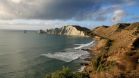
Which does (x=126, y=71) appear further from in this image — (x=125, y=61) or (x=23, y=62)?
Result: (x=23, y=62)

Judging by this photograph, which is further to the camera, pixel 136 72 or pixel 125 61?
pixel 125 61

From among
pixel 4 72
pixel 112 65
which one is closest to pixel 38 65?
pixel 4 72

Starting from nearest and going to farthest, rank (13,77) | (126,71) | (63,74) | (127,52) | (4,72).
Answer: (63,74), (126,71), (127,52), (13,77), (4,72)

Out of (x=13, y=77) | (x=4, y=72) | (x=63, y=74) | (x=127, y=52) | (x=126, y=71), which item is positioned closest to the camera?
(x=63, y=74)

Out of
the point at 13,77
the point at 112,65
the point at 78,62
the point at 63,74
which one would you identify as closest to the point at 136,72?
the point at 112,65

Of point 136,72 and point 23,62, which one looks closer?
point 136,72

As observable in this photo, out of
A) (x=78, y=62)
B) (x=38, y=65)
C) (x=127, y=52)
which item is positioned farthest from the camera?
(x=78, y=62)

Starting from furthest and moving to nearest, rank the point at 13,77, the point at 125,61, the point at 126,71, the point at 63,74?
1. the point at 13,77
2. the point at 125,61
3. the point at 126,71
4. the point at 63,74

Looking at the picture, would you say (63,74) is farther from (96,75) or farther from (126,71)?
(126,71)

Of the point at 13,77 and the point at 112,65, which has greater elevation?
the point at 112,65
